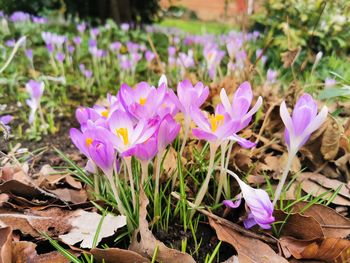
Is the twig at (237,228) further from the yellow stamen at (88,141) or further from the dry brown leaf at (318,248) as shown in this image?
the yellow stamen at (88,141)

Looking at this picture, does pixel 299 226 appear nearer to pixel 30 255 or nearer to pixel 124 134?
pixel 124 134

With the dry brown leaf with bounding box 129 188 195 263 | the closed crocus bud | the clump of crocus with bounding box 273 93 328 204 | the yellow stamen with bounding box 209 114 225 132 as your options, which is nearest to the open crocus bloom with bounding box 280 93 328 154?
the clump of crocus with bounding box 273 93 328 204

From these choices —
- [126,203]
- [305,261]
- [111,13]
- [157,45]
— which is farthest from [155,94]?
[111,13]

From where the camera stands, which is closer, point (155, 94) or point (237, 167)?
point (155, 94)

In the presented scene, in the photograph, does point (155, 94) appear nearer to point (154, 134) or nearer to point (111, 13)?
point (154, 134)

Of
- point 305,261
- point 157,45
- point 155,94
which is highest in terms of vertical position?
point 155,94

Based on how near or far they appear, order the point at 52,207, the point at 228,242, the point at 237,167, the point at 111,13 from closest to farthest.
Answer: the point at 228,242, the point at 52,207, the point at 237,167, the point at 111,13

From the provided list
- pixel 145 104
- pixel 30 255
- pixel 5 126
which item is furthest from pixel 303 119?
pixel 5 126
